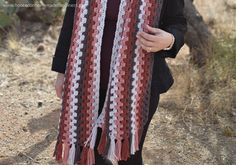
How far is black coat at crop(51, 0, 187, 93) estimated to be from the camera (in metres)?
1.54

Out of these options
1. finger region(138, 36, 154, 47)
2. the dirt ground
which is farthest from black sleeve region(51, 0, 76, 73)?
the dirt ground

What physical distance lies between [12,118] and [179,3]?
1759 mm

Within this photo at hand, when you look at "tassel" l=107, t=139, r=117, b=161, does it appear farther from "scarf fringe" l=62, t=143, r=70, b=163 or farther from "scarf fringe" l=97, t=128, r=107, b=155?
"scarf fringe" l=62, t=143, r=70, b=163

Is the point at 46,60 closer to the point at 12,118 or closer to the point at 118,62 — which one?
the point at 12,118

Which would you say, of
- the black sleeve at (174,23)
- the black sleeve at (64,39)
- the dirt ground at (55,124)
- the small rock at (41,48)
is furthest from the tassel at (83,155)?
the small rock at (41,48)

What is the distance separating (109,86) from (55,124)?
1.44 m

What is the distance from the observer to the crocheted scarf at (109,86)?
150cm

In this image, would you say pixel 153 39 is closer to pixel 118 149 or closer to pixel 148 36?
pixel 148 36

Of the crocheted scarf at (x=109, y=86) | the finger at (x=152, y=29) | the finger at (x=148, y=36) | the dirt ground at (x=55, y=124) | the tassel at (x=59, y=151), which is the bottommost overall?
the dirt ground at (x=55, y=124)

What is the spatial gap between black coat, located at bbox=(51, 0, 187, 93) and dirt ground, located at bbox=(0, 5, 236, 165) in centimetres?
104

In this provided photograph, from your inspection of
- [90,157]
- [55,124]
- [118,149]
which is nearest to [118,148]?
[118,149]

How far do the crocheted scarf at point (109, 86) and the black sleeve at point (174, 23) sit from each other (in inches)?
2.1

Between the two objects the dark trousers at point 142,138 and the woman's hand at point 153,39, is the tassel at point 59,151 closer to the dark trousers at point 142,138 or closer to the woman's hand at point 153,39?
the dark trousers at point 142,138

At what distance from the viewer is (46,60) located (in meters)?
3.93
